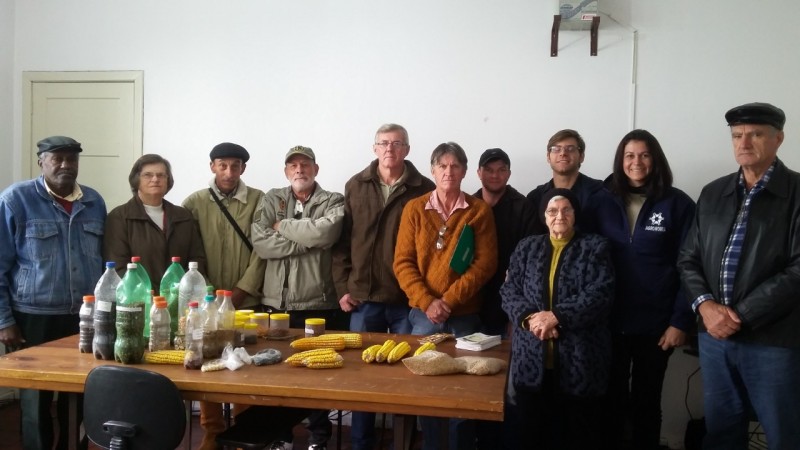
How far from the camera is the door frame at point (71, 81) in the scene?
14.4 ft

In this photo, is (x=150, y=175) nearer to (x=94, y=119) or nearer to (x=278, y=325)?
(x=278, y=325)

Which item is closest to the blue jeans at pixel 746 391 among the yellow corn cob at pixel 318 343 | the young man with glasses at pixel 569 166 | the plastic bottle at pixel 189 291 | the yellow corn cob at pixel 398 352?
the young man with glasses at pixel 569 166

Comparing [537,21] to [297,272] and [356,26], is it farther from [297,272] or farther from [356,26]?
[297,272]

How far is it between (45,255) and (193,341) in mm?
1470

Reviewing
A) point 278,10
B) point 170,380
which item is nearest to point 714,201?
point 170,380

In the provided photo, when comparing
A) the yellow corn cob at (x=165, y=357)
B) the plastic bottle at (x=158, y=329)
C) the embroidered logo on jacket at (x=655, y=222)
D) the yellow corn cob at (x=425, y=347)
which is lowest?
the yellow corn cob at (x=165, y=357)

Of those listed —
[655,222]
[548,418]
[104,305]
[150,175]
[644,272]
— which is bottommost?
[548,418]

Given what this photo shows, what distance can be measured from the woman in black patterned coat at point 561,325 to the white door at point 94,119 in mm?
3160

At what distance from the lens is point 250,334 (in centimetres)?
248

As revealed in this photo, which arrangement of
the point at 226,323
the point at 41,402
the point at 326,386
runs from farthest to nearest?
1. the point at 41,402
2. the point at 226,323
3. the point at 326,386

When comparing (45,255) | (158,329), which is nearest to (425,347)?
(158,329)

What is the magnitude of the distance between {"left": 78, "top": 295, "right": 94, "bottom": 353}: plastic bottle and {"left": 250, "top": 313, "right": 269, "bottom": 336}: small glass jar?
64 centimetres

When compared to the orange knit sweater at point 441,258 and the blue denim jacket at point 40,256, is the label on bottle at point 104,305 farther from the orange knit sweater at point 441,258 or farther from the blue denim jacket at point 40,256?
the orange knit sweater at point 441,258

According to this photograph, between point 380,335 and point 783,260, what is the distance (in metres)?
1.75
